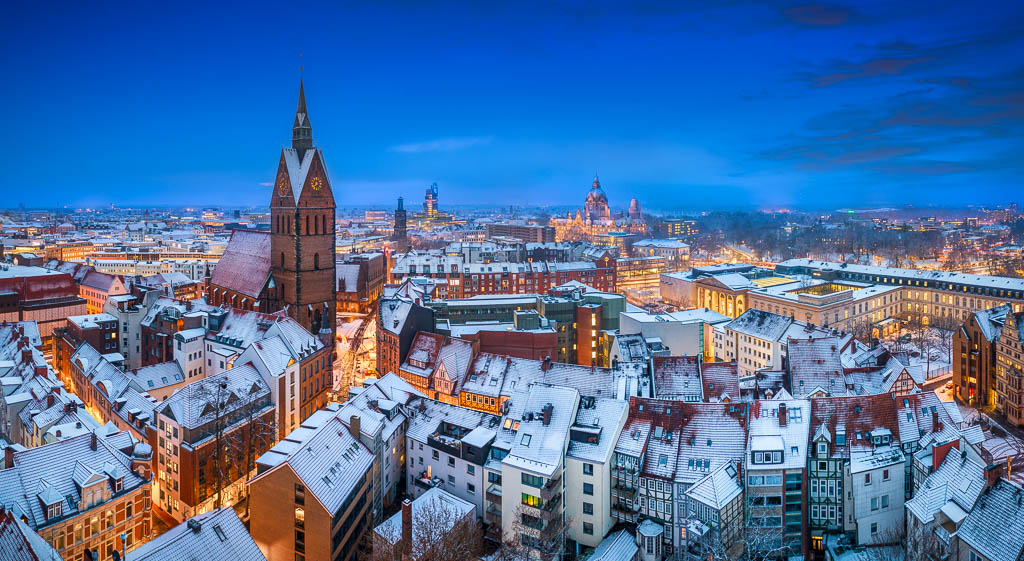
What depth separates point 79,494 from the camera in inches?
1222

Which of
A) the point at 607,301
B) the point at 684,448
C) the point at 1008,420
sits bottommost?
the point at 1008,420

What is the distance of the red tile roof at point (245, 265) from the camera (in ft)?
223

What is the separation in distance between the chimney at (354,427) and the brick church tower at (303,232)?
91.9ft

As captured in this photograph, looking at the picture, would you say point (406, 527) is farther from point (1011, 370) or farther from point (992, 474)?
point (1011, 370)

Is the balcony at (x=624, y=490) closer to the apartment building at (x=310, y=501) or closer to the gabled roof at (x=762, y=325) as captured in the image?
the apartment building at (x=310, y=501)

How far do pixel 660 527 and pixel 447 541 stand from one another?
11.0 metres

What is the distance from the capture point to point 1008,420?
53875 mm

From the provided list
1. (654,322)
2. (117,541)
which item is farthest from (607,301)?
(117,541)

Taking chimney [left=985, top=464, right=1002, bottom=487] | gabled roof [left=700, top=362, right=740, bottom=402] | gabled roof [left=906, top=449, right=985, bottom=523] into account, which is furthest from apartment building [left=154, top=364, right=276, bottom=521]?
chimney [left=985, top=464, right=1002, bottom=487]

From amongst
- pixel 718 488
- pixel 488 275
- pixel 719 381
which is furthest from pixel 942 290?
pixel 718 488

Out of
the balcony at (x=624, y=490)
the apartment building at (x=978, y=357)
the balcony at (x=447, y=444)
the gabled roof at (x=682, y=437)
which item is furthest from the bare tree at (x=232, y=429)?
the apartment building at (x=978, y=357)

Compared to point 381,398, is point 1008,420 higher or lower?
lower

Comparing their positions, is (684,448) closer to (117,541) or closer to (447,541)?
(447,541)

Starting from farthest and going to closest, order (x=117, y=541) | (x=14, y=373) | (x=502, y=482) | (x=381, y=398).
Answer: (x=14, y=373) < (x=381, y=398) < (x=502, y=482) < (x=117, y=541)
